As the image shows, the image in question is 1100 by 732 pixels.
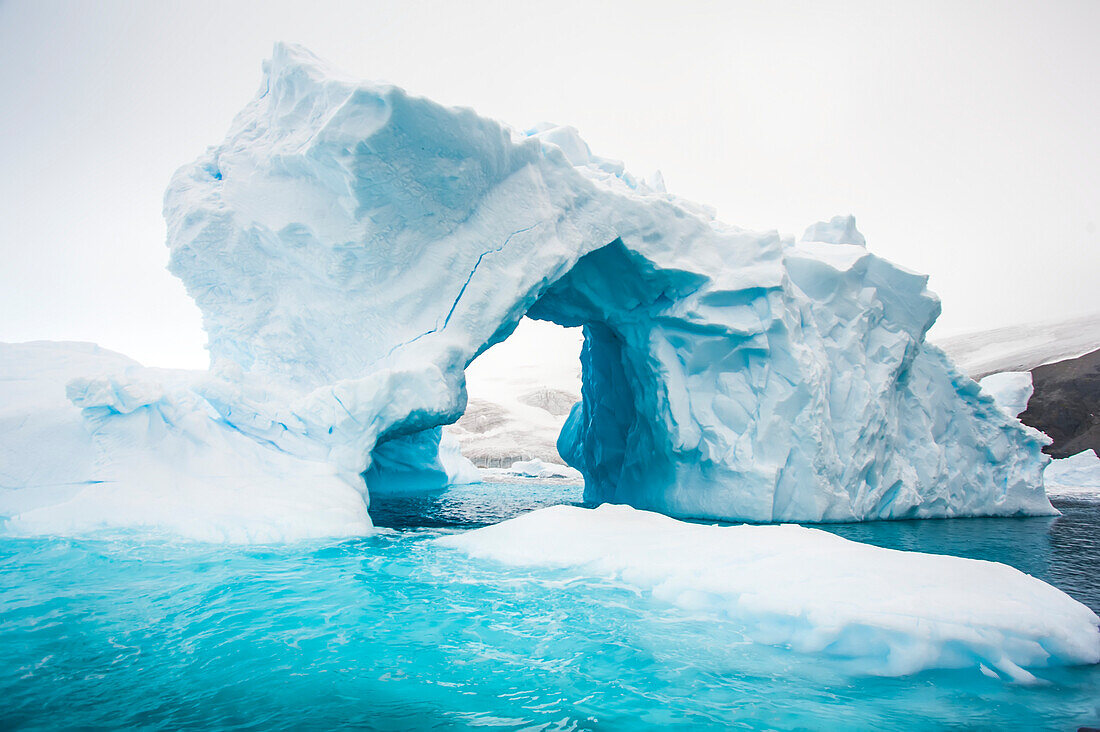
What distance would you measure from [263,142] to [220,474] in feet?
16.6

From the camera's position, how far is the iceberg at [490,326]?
22.4 ft

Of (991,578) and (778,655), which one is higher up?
(991,578)

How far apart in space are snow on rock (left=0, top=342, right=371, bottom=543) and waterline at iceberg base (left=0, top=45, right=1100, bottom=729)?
0.10 feet

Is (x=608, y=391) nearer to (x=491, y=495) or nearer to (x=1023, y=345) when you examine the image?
(x=491, y=495)

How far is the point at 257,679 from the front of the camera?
2.62 metres

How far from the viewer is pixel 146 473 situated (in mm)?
5984

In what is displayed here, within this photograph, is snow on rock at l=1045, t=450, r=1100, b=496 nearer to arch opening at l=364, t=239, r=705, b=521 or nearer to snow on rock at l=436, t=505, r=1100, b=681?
arch opening at l=364, t=239, r=705, b=521

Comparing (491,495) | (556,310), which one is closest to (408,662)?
(556,310)

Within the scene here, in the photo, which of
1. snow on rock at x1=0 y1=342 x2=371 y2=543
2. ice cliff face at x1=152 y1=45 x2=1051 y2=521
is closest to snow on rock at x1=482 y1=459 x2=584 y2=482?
ice cliff face at x1=152 y1=45 x2=1051 y2=521

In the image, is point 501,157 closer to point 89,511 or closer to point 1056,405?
point 89,511

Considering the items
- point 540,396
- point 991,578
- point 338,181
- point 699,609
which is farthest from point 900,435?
point 540,396

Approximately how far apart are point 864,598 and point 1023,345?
1429 inches

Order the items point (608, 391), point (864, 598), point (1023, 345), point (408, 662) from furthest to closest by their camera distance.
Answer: point (1023, 345) < point (608, 391) < point (864, 598) < point (408, 662)

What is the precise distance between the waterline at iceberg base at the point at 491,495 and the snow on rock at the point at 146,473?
0.03 m
